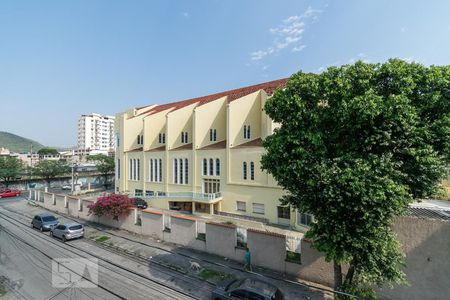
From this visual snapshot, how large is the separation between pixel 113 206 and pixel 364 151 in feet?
68.8

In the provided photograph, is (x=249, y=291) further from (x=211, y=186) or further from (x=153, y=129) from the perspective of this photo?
(x=153, y=129)

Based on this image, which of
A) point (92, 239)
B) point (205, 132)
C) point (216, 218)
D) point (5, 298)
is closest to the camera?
point (5, 298)

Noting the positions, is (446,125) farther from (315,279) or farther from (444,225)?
(315,279)

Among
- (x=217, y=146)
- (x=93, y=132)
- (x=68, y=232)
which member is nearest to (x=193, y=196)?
(x=217, y=146)

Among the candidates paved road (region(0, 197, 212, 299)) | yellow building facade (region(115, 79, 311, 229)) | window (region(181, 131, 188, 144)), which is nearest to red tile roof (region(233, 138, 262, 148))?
yellow building facade (region(115, 79, 311, 229))

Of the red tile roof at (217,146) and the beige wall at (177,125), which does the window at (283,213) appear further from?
the beige wall at (177,125)

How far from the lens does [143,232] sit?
20016 mm

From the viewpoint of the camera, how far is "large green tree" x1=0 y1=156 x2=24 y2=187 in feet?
158

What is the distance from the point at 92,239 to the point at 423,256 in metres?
22.7

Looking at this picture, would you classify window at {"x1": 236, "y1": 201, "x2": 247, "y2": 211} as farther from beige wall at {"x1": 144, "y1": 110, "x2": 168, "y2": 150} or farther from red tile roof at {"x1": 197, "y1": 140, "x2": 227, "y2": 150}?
beige wall at {"x1": 144, "y1": 110, "x2": 168, "y2": 150}

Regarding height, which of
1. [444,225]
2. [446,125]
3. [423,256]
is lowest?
[423,256]

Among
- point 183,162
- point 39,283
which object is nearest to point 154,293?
point 39,283

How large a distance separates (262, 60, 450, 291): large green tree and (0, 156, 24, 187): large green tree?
61304 millimetres

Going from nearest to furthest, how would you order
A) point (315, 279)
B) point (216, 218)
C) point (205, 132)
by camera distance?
1. point (315, 279)
2. point (216, 218)
3. point (205, 132)
